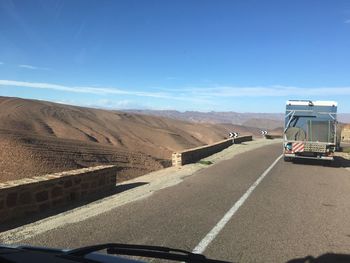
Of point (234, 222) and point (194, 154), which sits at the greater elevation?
point (194, 154)

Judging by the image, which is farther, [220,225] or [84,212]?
[84,212]

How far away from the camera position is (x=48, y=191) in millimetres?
9383

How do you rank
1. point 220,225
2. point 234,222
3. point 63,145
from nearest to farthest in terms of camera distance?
1. point 220,225
2. point 234,222
3. point 63,145

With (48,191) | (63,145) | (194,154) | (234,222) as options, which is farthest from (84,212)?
(63,145)

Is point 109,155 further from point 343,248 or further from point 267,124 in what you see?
point 267,124

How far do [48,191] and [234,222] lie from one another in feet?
12.1

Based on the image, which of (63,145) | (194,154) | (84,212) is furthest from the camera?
(63,145)

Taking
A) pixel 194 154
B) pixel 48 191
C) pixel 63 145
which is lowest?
pixel 63 145

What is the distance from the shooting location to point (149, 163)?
99.0 feet

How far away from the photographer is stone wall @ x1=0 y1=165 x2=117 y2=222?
328 inches

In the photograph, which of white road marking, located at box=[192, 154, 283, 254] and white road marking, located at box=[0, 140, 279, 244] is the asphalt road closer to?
white road marking, located at box=[192, 154, 283, 254]

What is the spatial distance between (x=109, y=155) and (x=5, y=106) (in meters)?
38.0

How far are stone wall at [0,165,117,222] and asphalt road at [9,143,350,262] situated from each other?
120 cm

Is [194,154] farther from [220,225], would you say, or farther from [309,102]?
[220,225]
